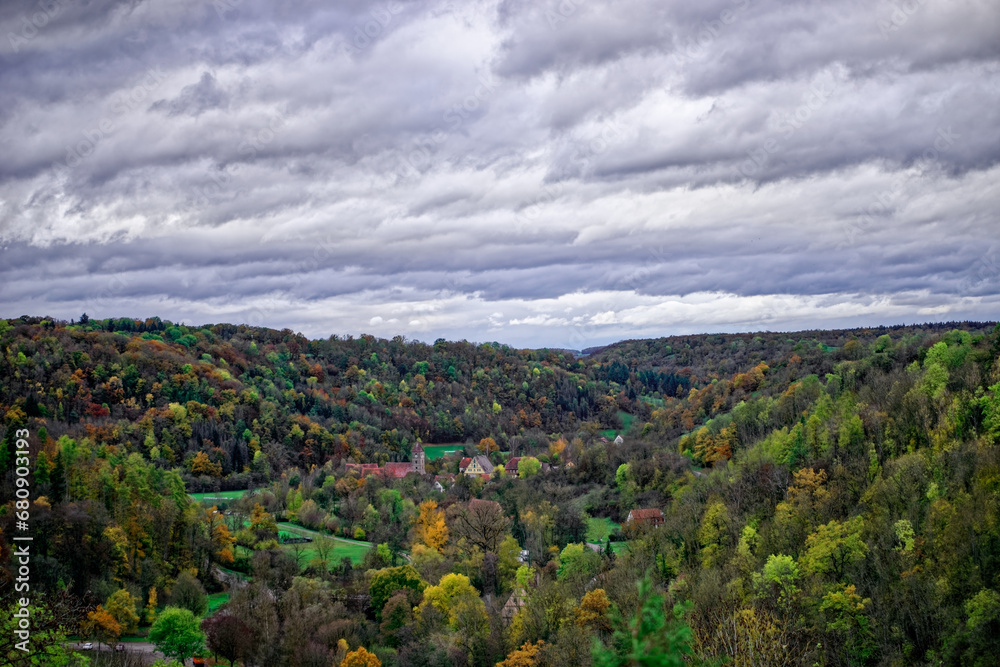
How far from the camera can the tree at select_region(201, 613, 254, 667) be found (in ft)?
135

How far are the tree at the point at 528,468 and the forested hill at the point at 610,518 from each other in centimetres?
52

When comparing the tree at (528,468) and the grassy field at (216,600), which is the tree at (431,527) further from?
the tree at (528,468)

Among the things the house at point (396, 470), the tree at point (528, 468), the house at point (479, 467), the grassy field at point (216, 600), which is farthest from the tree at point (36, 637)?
the house at point (479, 467)

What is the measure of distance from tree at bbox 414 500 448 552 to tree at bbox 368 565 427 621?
569 inches

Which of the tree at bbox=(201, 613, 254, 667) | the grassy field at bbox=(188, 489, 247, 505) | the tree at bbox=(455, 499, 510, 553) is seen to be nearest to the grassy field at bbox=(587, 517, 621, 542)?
the tree at bbox=(455, 499, 510, 553)

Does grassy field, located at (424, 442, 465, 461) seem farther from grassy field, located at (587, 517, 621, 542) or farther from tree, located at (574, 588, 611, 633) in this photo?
tree, located at (574, 588, 611, 633)

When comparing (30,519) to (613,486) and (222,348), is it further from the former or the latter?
(222,348)

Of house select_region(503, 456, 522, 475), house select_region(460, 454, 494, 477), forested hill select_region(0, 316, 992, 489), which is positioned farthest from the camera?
house select_region(503, 456, 522, 475)

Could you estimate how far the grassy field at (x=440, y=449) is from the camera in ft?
483

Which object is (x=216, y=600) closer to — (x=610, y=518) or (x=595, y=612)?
(x=595, y=612)

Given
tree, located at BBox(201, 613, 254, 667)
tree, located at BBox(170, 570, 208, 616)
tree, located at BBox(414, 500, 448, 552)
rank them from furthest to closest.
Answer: tree, located at BBox(414, 500, 448, 552)
tree, located at BBox(170, 570, 208, 616)
tree, located at BBox(201, 613, 254, 667)

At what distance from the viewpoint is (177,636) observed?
41.4 meters

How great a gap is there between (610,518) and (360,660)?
48.9 meters
